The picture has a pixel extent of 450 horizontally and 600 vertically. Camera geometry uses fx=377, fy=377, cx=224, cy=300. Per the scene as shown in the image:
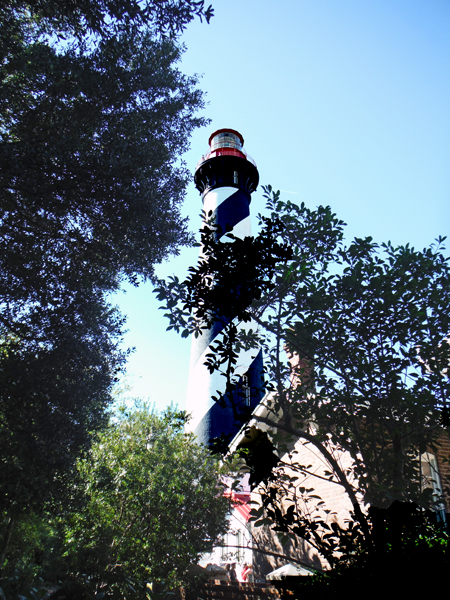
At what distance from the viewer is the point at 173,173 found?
14.1 meters

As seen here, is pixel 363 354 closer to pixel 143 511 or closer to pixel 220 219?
pixel 143 511

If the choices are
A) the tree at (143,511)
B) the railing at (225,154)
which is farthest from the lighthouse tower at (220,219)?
the tree at (143,511)

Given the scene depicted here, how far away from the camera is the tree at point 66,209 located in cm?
1021

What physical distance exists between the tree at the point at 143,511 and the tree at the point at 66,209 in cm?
136

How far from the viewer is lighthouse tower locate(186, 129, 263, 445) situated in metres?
17.1

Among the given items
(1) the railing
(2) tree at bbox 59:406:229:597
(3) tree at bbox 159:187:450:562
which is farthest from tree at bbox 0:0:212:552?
(1) the railing

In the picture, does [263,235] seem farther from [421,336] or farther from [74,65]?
[74,65]

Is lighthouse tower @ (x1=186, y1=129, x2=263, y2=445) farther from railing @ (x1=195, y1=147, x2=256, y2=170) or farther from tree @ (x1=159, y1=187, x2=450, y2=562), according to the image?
tree @ (x1=159, y1=187, x2=450, y2=562)

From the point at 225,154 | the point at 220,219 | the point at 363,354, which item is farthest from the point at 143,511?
the point at 225,154

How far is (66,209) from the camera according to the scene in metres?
12.0

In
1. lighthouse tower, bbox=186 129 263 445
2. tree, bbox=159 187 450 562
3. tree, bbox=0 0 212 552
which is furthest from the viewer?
lighthouse tower, bbox=186 129 263 445

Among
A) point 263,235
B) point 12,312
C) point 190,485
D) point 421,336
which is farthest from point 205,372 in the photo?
point 263,235

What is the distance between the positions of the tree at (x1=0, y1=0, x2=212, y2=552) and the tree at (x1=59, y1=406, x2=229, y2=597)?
4.47 feet

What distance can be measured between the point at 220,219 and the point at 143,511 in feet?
51.4
